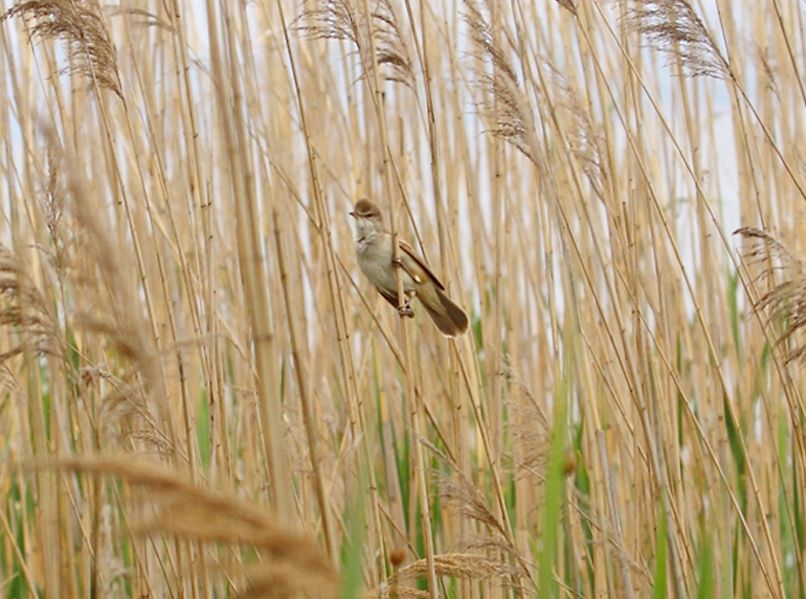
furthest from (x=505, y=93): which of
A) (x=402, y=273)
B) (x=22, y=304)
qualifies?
(x=22, y=304)

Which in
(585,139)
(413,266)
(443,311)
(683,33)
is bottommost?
(443,311)

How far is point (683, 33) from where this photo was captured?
2352mm

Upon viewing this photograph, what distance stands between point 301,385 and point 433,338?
2209 millimetres

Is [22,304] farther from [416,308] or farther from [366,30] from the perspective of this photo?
[416,308]

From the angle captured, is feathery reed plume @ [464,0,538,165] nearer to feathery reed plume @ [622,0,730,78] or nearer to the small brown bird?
feathery reed plume @ [622,0,730,78]

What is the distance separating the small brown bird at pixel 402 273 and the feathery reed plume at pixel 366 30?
514 millimetres

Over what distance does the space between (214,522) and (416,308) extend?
8.64 feet

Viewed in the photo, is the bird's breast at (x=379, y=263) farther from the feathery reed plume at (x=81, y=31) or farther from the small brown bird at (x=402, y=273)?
the feathery reed plume at (x=81, y=31)

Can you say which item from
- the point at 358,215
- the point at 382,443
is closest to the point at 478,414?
the point at 358,215

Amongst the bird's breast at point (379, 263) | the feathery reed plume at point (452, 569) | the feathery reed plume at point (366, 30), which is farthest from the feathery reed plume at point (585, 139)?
the feathery reed plume at point (452, 569)

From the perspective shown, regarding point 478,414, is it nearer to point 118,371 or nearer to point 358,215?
point 358,215

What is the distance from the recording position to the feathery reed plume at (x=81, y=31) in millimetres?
2115

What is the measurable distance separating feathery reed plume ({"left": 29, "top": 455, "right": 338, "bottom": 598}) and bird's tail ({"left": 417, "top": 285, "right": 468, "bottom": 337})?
179 cm

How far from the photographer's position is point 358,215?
300cm
